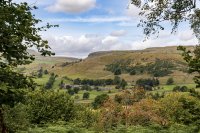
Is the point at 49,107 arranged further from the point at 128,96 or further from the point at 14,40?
the point at 14,40

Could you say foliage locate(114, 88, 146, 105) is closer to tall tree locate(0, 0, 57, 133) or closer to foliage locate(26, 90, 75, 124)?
foliage locate(26, 90, 75, 124)

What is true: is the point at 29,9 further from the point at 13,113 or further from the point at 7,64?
the point at 13,113

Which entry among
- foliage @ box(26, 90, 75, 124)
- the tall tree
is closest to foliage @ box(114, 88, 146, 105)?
foliage @ box(26, 90, 75, 124)

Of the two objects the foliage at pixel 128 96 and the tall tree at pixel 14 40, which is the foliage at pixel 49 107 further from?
the tall tree at pixel 14 40

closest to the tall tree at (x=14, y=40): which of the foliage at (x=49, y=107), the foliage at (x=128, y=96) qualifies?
the foliage at (x=49, y=107)

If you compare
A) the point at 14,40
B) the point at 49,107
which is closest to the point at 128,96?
the point at 49,107

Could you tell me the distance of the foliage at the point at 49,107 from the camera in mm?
64438

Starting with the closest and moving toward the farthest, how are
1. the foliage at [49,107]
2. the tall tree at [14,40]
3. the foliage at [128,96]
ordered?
the tall tree at [14,40] < the foliage at [49,107] < the foliage at [128,96]

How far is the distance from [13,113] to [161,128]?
24612 millimetres

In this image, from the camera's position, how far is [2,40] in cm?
1373

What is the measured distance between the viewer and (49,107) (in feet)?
218

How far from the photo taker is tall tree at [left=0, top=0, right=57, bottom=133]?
45.0 ft

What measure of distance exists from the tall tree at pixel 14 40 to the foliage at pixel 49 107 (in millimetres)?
49303

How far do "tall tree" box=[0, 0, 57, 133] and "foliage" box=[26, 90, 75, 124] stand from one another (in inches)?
1941
